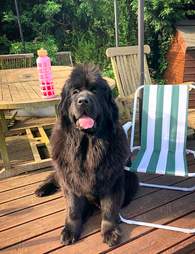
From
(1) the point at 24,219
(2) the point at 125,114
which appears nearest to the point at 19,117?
(2) the point at 125,114

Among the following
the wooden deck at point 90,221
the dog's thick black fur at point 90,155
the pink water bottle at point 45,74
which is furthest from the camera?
the pink water bottle at point 45,74

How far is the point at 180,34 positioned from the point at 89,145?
4.40m

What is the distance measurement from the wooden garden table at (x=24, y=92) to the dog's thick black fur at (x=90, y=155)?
1.60 feet

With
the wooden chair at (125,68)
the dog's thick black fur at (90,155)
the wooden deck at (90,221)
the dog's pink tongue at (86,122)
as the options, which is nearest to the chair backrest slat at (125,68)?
the wooden chair at (125,68)

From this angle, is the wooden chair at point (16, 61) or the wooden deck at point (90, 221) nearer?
the wooden deck at point (90, 221)

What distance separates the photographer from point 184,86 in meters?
2.75

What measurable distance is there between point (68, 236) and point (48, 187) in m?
0.70

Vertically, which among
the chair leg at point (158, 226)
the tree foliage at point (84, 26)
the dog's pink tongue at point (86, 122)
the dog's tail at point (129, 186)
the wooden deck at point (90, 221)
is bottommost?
the wooden deck at point (90, 221)

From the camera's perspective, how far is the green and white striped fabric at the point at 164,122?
8.96 ft

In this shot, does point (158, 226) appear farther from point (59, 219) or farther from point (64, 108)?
point (64, 108)

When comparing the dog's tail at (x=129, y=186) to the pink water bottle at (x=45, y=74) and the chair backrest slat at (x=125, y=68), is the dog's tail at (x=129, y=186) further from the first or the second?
the chair backrest slat at (x=125, y=68)

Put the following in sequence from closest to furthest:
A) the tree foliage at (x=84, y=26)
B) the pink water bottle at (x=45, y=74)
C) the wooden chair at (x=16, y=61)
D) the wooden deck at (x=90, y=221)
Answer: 1. the wooden deck at (x=90, y=221)
2. the pink water bottle at (x=45, y=74)
3. the wooden chair at (x=16, y=61)
4. the tree foliage at (x=84, y=26)

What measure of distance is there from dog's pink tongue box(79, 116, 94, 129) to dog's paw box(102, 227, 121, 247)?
77 cm

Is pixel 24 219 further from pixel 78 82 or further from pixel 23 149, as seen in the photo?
pixel 23 149
